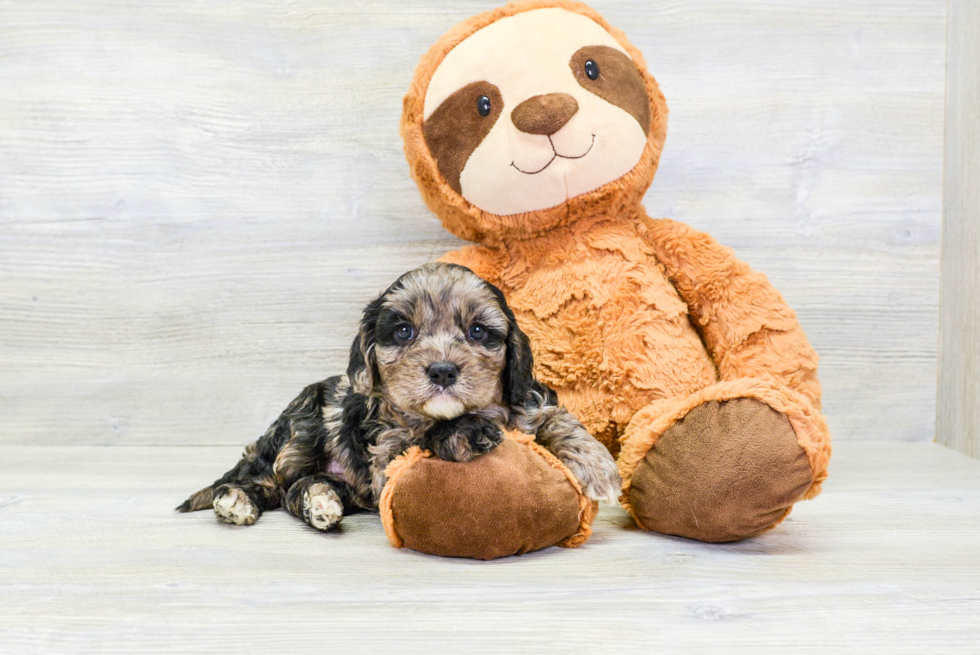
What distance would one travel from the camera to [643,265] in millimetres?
1901

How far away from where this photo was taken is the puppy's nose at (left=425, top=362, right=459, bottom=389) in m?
1.42

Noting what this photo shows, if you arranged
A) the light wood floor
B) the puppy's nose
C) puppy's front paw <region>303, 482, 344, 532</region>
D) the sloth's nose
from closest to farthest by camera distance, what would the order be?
the light wood floor < the puppy's nose < puppy's front paw <region>303, 482, 344, 532</region> < the sloth's nose

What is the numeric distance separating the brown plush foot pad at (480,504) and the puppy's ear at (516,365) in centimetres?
13

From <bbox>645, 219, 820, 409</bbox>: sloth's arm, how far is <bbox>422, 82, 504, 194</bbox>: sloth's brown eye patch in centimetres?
50

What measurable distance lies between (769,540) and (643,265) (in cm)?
68

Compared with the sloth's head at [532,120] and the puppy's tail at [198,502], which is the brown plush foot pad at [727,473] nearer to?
the sloth's head at [532,120]

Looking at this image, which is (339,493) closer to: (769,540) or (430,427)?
(430,427)

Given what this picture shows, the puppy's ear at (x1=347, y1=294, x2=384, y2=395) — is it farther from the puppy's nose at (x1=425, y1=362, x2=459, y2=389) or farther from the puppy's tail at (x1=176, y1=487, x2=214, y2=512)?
the puppy's tail at (x1=176, y1=487, x2=214, y2=512)

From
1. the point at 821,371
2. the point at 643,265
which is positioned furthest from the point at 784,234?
the point at 643,265

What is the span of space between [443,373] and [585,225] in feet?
2.21

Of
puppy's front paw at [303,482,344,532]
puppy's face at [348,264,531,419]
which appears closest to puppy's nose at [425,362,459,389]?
puppy's face at [348,264,531,419]

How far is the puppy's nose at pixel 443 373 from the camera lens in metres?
1.42

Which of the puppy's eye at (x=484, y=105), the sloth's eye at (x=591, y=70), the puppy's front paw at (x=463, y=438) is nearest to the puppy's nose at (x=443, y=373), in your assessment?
the puppy's front paw at (x=463, y=438)

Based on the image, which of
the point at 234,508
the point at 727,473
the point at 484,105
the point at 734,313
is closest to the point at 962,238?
the point at 734,313
